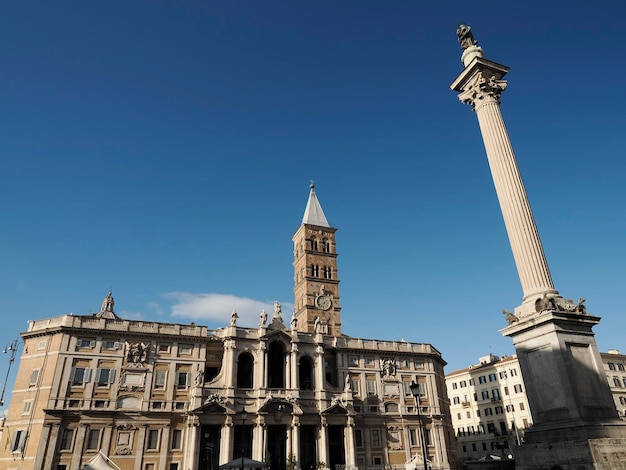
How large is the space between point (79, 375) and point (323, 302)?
34171mm

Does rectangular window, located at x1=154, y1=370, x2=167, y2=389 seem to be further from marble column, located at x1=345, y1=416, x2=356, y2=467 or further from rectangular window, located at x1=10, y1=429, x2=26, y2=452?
marble column, located at x1=345, y1=416, x2=356, y2=467

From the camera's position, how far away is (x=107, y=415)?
40062 mm

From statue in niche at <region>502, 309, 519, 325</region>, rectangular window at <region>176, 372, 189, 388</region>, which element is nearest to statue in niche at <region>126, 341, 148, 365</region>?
rectangular window at <region>176, 372, 189, 388</region>

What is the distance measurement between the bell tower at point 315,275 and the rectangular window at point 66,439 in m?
31.5

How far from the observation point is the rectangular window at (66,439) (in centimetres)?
3779

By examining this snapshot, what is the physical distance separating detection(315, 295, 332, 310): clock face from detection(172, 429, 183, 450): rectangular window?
1110 inches

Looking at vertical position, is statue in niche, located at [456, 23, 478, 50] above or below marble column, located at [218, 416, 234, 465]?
above

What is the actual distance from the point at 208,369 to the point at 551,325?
38.9 meters

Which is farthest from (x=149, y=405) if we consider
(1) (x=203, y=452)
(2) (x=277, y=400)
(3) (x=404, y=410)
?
(3) (x=404, y=410)

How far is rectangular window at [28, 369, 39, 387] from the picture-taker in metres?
40.6

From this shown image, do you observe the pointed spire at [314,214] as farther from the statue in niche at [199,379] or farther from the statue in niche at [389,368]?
the statue in niche at [199,379]

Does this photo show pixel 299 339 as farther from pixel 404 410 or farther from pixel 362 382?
pixel 404 410

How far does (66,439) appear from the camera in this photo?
125 ft

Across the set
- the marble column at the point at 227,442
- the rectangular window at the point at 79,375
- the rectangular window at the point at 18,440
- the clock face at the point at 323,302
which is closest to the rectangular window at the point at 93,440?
the rectangular window at the point at 79,375
